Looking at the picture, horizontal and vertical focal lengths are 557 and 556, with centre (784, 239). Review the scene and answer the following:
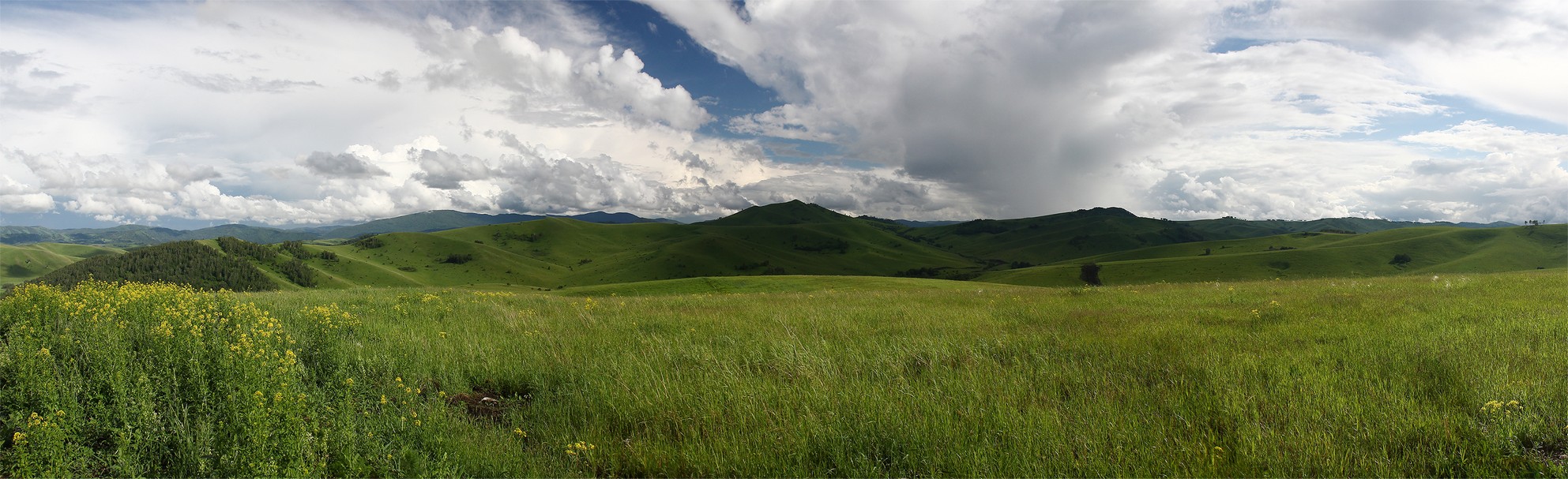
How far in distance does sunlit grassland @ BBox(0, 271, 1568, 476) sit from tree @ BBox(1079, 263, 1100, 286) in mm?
165650

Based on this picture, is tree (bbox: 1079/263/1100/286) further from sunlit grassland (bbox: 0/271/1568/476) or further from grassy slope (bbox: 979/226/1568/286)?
sunlit grassland (bbox: 0/271/1568/476)

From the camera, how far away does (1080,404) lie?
18.1 ft

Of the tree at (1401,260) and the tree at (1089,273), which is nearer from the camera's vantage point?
the tree at (1089,273)

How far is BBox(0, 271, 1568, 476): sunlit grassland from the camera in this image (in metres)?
4.40

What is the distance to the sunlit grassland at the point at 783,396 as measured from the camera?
440 centimetres

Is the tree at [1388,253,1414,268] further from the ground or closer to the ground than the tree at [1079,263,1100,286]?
further from the ground

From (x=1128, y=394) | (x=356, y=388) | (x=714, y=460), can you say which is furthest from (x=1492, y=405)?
(x=356, y=388)

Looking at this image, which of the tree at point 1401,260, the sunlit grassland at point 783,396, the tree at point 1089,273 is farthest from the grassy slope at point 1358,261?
the sunlit grassland at point 783,396

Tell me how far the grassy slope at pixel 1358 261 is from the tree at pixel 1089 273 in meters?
1.83

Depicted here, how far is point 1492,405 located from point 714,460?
6.74 metres

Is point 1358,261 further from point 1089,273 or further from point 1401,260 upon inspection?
point 1089,273

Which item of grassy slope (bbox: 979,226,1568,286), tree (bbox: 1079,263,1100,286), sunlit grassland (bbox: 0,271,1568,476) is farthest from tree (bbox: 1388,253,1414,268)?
sunlit grassland (bbox: 0,271,1568,476)

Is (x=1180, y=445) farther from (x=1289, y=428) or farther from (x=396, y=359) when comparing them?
(x=396, y=359)

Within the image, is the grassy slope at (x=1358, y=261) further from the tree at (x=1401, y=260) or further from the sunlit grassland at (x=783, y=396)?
the sunlit grassland at (x=783, y=396)
